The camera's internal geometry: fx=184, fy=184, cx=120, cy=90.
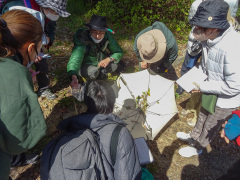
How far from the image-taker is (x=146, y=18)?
609 centimetres

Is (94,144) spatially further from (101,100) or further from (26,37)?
(26,37)

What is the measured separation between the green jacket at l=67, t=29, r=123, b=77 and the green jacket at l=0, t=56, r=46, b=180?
178cm

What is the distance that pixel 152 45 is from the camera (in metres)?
3.02

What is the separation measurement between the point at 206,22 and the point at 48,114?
2964 millimetres

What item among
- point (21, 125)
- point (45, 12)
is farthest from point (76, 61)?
point (21, 125)

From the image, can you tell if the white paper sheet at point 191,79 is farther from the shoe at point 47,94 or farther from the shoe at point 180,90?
the shoe at point 47,94

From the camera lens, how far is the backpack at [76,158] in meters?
1.56

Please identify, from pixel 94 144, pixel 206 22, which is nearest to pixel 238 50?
pixel 206 22

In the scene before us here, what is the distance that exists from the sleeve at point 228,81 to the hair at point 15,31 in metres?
2.11

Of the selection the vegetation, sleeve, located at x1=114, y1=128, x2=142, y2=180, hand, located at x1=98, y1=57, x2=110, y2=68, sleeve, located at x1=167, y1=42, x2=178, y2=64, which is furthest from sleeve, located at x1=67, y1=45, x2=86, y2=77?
the vegetation

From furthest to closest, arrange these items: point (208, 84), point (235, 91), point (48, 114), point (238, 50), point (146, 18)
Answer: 1. point (146, 18)
2. point (48, 114)
3. point (208, 84)
4. point (235, 91)
5. point (238, 50)

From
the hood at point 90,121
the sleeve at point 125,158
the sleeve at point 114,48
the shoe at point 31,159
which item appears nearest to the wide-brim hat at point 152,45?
the sleeve at point 114,48

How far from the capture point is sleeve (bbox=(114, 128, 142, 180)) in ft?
5.59

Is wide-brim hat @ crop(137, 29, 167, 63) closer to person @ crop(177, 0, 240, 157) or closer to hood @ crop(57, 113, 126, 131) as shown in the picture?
person @ crop(177, 0, 240, 157)
